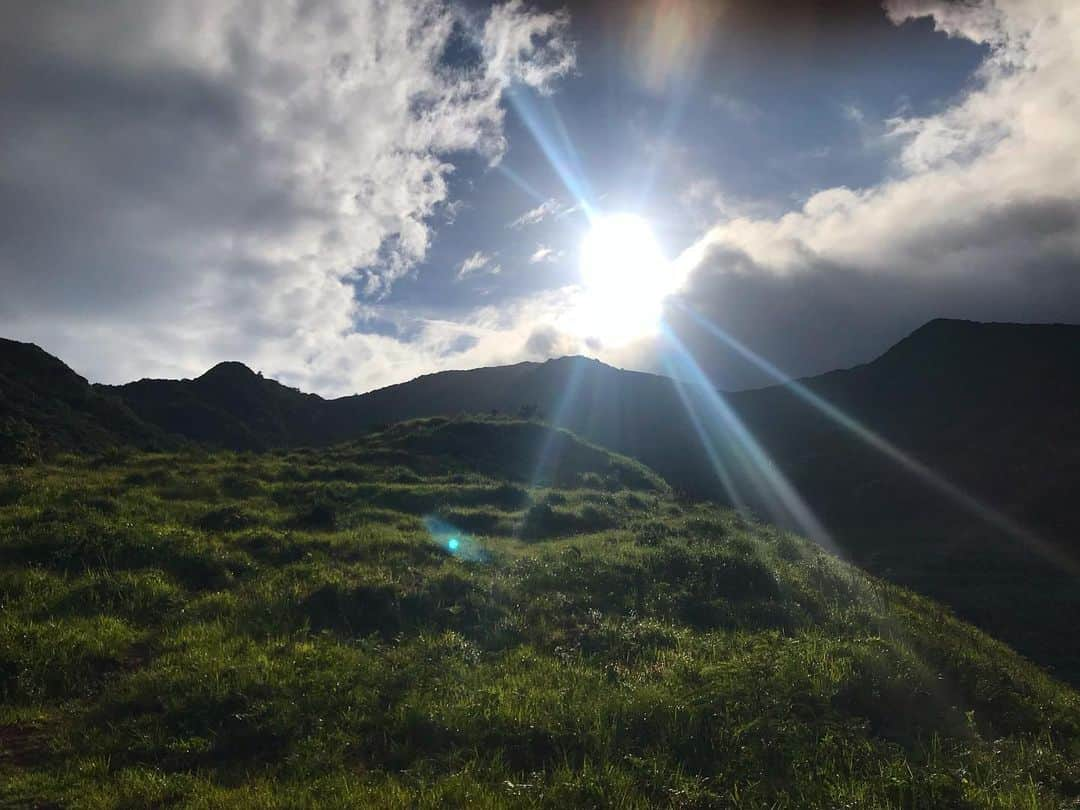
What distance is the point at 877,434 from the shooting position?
79625 millimetres

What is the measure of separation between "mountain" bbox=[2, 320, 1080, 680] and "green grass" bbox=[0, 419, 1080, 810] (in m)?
12.3

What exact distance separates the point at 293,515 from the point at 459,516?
537 centimetres

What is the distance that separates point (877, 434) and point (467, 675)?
270 feet

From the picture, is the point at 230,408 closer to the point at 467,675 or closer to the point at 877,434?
the point at 467,675

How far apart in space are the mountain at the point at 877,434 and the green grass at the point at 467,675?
486 inches

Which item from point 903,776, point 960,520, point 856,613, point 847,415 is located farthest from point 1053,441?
point 903,776

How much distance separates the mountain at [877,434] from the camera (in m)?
34.0

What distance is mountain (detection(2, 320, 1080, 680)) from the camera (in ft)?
112

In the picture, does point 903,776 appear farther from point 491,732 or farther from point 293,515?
point 293,515

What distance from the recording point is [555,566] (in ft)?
51.9

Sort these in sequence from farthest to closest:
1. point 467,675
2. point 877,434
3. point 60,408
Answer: point 877,434
point 60,408
point 467,675

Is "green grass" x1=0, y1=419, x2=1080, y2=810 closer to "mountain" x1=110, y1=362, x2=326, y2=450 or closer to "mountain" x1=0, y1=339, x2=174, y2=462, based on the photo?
"mountain" x1=0, y1=339, x2=174, y2=462

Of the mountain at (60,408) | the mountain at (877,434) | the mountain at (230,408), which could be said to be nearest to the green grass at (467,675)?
the mountain at (877,434)

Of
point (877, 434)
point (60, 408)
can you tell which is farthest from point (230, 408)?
point (877, 434)
